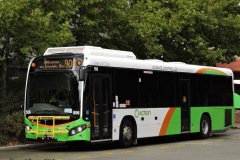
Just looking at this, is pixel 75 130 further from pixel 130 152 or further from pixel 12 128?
pixel 12 128

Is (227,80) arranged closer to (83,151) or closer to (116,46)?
(116,46)

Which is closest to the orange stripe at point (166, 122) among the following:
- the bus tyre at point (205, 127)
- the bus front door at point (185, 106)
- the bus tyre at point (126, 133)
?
the bus front door at point (185, 106)

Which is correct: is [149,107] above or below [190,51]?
below

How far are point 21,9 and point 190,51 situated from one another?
13159 millimetres

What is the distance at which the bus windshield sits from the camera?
16188 millimetres

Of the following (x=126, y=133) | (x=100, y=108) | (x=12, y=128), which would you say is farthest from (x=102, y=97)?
(x=12, y=128)

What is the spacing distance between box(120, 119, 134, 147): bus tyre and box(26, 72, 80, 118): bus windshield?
2.22 metres

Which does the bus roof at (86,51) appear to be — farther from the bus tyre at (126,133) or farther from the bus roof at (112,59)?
the bus tyre at (126,133)

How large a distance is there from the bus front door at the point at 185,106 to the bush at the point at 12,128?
640cm

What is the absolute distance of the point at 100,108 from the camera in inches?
658

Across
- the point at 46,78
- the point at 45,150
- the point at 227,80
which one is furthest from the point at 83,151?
the point at 227,80

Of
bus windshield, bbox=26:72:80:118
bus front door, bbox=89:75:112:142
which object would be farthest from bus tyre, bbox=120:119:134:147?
bus windshield, bbox=26:72:80:118

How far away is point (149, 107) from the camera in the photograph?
19.0 m

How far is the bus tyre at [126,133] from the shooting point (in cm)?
1759
